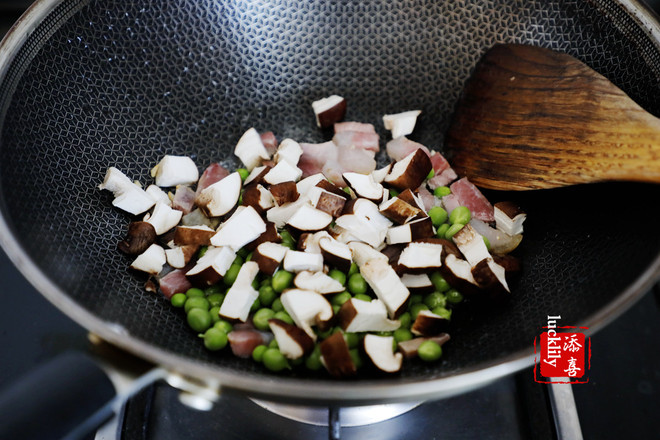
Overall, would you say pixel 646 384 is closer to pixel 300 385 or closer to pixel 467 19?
pixel 300 385

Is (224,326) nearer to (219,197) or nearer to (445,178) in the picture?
(219,197)

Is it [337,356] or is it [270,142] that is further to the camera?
[270,142]

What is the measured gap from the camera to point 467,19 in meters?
1.62

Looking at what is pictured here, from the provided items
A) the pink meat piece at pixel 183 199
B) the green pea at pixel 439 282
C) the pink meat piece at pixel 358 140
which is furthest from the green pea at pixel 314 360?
the pink meat piece at pixel 358 140

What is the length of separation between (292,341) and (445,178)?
73 cm

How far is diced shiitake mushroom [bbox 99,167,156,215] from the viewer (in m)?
1.39

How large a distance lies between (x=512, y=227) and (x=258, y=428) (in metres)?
0.82

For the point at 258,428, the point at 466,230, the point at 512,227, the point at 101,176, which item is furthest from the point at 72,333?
the point at 512,227

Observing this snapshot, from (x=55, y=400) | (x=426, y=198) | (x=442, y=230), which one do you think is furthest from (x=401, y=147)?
(x=55, y=400)

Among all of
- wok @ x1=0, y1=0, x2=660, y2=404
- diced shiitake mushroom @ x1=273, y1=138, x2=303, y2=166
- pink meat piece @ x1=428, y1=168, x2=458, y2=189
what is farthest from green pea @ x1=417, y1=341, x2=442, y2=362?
diced shiitake mushroom @ x1=273, y1=138, x2=303, y2=166

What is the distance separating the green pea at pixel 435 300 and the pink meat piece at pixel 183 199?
0.71m

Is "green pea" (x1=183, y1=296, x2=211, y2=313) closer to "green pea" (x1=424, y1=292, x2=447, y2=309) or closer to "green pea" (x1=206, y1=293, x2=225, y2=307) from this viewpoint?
"green pea" (x1=206, y1=293, x2=225, y2=307)

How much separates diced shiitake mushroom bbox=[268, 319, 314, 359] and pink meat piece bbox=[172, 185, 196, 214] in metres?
0.54

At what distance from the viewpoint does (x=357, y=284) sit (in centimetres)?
130
